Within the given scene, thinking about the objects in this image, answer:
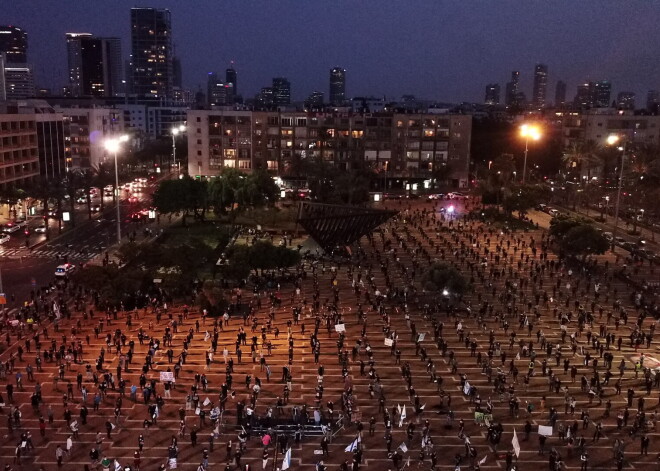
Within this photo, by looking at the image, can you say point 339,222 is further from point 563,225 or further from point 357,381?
point 357,381

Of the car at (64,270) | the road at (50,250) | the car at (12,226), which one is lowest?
the road at (50,250)

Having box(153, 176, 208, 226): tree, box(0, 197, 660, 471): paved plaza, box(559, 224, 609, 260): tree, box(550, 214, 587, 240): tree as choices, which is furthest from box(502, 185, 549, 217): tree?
box(153, 176, 208, 226): tree

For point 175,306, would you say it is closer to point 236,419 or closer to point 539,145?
point 236,419

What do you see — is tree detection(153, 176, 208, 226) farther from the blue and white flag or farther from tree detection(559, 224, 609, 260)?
the blue and white flag

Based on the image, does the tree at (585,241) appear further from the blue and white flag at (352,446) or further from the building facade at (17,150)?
the building facade at (17,150)

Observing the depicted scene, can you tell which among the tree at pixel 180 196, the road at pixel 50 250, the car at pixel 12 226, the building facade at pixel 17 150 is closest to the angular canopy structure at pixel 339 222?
the road at pixel 50 250
